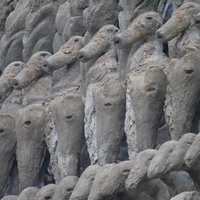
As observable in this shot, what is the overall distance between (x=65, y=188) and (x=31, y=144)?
1669 millimetres

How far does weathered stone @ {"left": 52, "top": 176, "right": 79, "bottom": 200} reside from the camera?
914 inches

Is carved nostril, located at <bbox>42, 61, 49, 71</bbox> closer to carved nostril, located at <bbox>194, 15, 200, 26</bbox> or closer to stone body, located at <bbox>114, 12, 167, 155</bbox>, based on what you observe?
stone body, located at <bbox>114, 12, 167, 155</bbox>

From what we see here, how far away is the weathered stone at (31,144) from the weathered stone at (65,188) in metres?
1.43

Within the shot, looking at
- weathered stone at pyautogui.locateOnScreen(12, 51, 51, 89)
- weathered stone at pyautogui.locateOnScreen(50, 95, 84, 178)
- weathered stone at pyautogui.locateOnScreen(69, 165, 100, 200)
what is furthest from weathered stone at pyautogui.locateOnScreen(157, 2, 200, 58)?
weathered stone at pyautogui.locateOnScreen(12, 51, 51, 89)

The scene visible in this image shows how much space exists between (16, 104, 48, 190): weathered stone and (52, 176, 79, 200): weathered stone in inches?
56.3

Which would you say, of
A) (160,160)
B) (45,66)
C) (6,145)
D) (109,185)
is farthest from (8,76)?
(160,160)

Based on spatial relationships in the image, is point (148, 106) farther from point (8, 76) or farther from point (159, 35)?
point (8, 76)

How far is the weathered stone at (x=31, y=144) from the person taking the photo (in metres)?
24.8

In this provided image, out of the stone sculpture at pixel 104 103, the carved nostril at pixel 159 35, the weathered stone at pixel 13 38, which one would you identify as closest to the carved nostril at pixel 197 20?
the stone sculpture at pixel 104 103

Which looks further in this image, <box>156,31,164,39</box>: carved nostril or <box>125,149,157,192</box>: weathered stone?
<box>156,31,164,39</box>: carved nostril

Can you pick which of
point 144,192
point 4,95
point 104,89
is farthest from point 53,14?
point 144,192

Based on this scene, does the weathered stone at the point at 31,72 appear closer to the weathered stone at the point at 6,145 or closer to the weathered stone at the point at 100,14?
the weathered stone at the point at 6,145

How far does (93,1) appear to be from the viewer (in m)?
25.2

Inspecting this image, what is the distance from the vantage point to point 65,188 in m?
23.2
